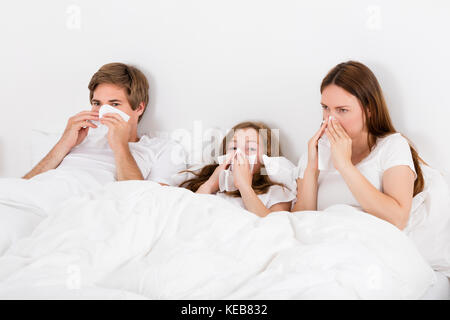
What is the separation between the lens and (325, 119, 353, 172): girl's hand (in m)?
1.55

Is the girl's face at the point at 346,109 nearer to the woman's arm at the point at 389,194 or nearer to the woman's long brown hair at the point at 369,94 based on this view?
the woman's long brown hair at the point at 369,94

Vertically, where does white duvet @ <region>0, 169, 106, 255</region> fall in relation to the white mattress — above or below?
above

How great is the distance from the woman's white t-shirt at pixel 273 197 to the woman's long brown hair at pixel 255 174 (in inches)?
0.6

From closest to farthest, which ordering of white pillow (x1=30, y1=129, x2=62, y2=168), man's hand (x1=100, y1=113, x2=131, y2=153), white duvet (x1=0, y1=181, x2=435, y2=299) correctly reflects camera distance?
white duvet (x1=0, y1=181, x2=435, y2=299) → man's hand (x1=100, y1=113, x2=131, y2=153) → white pillow (x1=30, y1=129, x2=62, y2=168)

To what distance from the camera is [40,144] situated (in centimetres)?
238

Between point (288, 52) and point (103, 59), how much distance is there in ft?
3.33

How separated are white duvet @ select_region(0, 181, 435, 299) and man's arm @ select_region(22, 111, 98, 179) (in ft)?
2.45

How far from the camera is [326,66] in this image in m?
1.96

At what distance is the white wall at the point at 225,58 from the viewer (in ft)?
5.91

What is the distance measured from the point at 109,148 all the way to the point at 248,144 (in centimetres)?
73

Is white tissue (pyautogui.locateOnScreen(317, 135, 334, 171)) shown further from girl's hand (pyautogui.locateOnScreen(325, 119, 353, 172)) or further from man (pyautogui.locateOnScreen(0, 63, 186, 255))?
man (pyautogui.locateOnScreen(0, 63, 186, 255))

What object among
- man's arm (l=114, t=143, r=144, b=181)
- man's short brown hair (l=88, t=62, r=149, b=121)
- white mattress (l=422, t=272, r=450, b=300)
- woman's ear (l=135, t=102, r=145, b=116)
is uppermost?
man's short brown hair (l=88, t=62, r=149, b=121)

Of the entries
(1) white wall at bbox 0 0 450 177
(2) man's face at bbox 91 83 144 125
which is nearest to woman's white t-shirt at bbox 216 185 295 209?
(1) white wall at bbox 0 0 450 177

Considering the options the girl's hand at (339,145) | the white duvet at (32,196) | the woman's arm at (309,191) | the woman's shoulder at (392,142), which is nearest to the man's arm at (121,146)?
the white duvet at (32,196)
